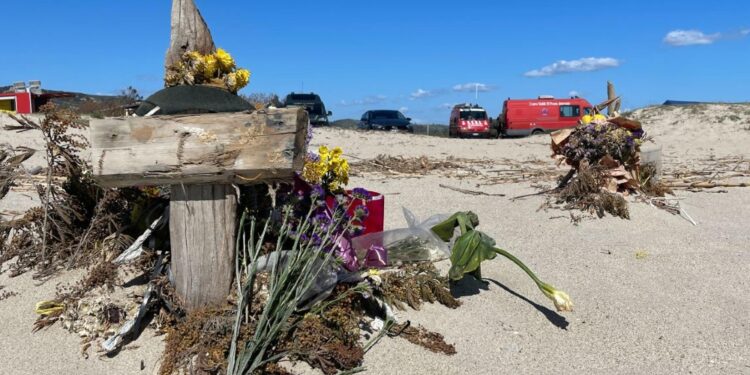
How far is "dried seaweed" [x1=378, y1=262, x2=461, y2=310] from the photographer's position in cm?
382

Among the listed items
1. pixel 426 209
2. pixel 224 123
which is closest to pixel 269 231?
pixel 224 123

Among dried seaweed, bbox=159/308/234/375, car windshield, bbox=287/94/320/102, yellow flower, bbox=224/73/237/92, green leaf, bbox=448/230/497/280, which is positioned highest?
car windshield, bbox=287/94/320/102

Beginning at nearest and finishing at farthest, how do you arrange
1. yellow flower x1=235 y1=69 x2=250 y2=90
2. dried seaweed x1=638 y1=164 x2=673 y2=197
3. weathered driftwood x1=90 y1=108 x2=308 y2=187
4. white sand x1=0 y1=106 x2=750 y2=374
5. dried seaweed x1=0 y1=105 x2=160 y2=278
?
1. weathered driftwood x1=90 y1=108 x2=308 y2=187
2. white sand x1=0 y1=106 x2=750 y2=374
3. yellow flower x1=235 y1=69 x2=250 y2=90
4. dried seaweed x1=0 y1=105 x2=160 y2=278
5. dried seaweed x1=638 y1=164 x2=673 y2=197

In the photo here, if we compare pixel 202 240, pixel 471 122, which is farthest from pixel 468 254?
pixel 471 122

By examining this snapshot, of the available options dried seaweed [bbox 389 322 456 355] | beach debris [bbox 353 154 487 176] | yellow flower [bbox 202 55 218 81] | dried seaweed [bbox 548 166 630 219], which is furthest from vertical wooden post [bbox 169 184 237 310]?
beach debris [bbox 353 154 487 176]

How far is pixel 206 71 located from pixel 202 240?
40.0 inches

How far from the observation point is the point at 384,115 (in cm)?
2703

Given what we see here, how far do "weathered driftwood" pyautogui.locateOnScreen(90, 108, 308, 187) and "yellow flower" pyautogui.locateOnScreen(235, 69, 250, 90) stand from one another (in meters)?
0.72

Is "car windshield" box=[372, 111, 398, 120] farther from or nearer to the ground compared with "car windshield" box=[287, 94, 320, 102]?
nearer to the ground

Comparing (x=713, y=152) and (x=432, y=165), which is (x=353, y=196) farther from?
(x=713, y=152)

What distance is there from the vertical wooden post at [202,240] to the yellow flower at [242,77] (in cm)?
82

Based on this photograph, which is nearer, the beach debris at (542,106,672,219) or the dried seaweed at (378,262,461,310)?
the dried seaweed at (378,262,461,310)

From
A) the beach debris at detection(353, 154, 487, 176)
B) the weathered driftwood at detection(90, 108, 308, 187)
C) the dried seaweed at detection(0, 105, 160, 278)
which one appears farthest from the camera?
the beach debris at detection(353, 154, 487, 176)

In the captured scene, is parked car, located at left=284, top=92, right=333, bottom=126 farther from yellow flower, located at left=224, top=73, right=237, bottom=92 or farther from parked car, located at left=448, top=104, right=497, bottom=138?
yellow flower, located at left=224, top=73, right=237, bottom=92
